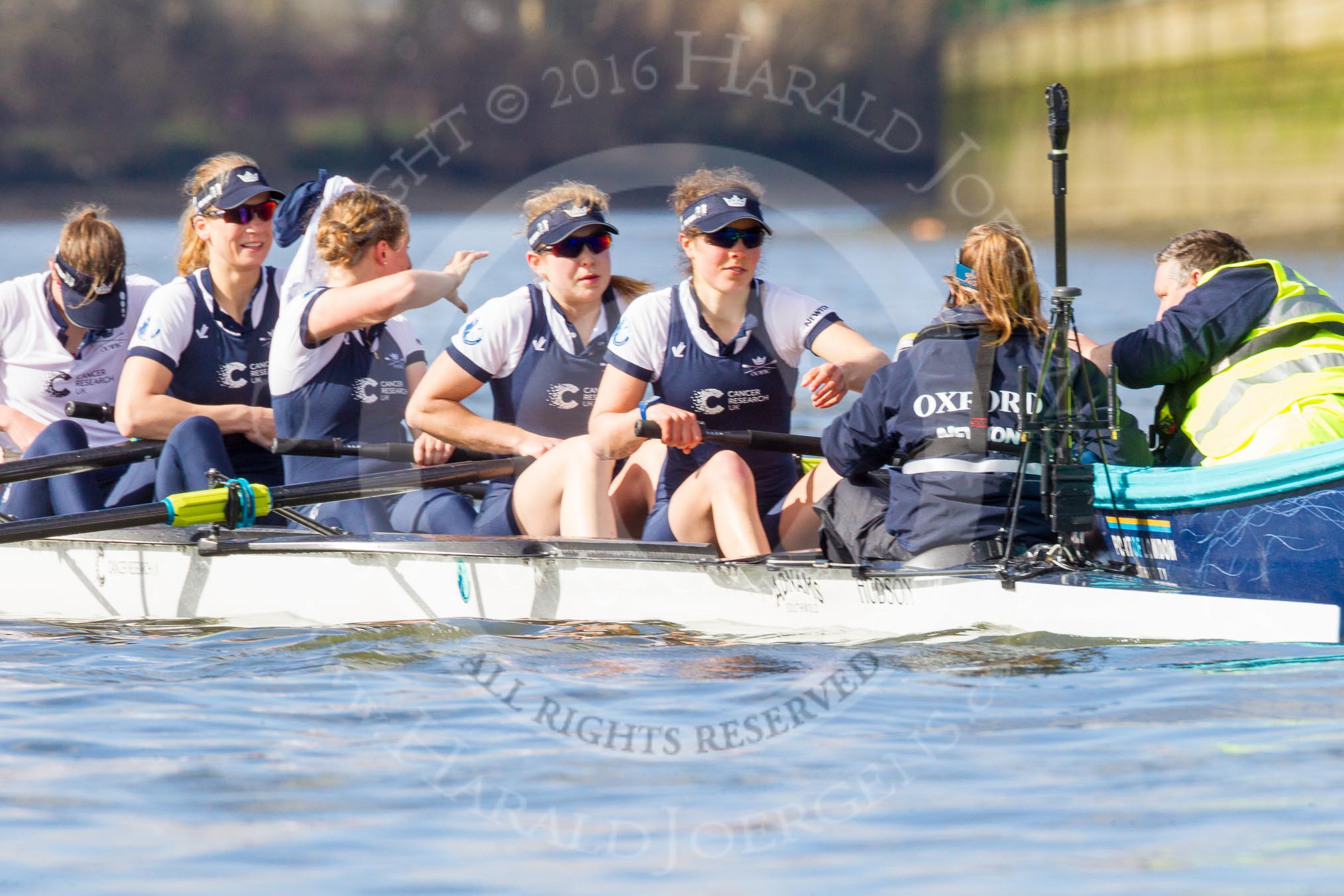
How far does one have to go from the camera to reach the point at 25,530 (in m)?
5.40

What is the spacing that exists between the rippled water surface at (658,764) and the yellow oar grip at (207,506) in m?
0.43

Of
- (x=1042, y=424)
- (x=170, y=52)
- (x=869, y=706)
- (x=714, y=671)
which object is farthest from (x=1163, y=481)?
(x=170, y=52)

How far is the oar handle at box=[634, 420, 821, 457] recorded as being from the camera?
197 inches

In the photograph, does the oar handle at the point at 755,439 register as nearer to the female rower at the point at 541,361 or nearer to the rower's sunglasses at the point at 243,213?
the female rower at the point at 541,361

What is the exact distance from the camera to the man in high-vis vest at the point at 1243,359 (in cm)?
→ 489

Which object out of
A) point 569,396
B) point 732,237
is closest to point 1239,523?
point 732,237

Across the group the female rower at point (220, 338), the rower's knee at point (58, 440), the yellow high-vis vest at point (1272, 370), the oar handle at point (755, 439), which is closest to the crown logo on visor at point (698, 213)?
the oar handle at point (755, 439)

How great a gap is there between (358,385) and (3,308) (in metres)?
1.69

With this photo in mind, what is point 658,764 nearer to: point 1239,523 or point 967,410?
point 967,410

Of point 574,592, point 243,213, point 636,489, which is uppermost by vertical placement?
point 243,213

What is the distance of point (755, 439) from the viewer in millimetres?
Result: 5223

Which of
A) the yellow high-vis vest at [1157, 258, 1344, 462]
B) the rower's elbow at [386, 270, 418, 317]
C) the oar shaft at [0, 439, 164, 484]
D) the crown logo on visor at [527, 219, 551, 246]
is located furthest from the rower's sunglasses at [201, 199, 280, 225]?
the yellow high-vis vest at [1157, 258, 1344, 462]

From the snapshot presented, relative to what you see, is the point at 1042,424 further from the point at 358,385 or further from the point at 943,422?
the point at 358,385

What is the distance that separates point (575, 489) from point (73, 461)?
6.70 feet
